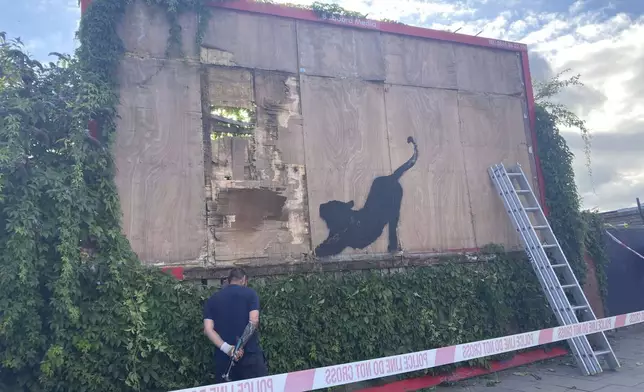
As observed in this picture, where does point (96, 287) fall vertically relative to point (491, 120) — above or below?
below

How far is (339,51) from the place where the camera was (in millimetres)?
8227

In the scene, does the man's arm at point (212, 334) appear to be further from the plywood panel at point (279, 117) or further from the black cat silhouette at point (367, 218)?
the plywood panel at point (279, 117)

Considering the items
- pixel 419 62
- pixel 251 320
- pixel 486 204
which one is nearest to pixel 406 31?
pixel 419 62

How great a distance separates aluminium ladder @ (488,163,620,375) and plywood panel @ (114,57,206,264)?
17.3ft

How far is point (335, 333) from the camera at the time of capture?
6.95 meters

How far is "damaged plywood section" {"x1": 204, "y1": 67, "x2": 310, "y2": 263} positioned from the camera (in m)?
6.96

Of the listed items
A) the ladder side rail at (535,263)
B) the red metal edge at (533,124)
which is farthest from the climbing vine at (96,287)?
the red metal edge at (533,124)

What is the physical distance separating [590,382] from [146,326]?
5969mm

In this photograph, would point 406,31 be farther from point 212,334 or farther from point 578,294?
point 212,334

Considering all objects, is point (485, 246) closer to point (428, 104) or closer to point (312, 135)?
point (428, 104)

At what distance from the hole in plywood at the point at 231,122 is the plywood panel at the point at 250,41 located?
0.70 metres

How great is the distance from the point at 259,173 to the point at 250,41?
1994 mm

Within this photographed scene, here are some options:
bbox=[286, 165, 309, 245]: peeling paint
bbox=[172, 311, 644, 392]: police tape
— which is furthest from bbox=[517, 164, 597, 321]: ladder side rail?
bbox=[286, 165, 309, 245]: peeling paint

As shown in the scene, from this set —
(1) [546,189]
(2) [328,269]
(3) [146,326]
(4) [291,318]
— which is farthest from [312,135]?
(1) [546,189]
